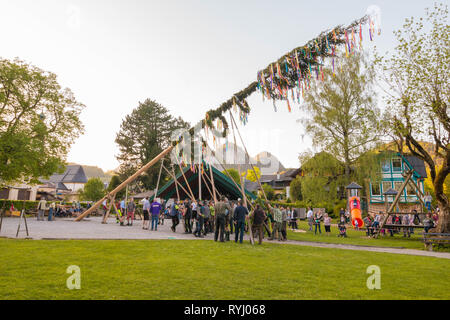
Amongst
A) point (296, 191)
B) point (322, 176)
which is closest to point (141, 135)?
point (296, 191)

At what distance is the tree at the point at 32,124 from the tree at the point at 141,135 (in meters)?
18.4

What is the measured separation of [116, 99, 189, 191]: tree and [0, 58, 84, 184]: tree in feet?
60.5

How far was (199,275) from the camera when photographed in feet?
21.5

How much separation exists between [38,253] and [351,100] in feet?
97.6

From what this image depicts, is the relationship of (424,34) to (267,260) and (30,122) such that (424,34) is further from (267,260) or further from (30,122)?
(30,122)

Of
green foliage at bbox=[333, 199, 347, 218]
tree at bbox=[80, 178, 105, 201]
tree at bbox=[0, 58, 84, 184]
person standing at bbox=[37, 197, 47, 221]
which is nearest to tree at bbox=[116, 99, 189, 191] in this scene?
tree at bbox=[80, 178, 105, 201]

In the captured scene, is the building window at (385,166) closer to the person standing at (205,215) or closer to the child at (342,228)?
the child at (342,228)

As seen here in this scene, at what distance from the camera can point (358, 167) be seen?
3039 cm

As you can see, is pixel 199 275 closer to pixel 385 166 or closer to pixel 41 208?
pixel 41 208

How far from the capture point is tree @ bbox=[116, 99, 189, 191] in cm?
4800

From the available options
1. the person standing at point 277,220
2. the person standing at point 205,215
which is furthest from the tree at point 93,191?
the person standing at point 277,220

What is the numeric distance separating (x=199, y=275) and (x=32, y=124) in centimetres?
2688

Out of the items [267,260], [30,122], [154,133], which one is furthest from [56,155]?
[267,260]

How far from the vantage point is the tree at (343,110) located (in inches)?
1160
